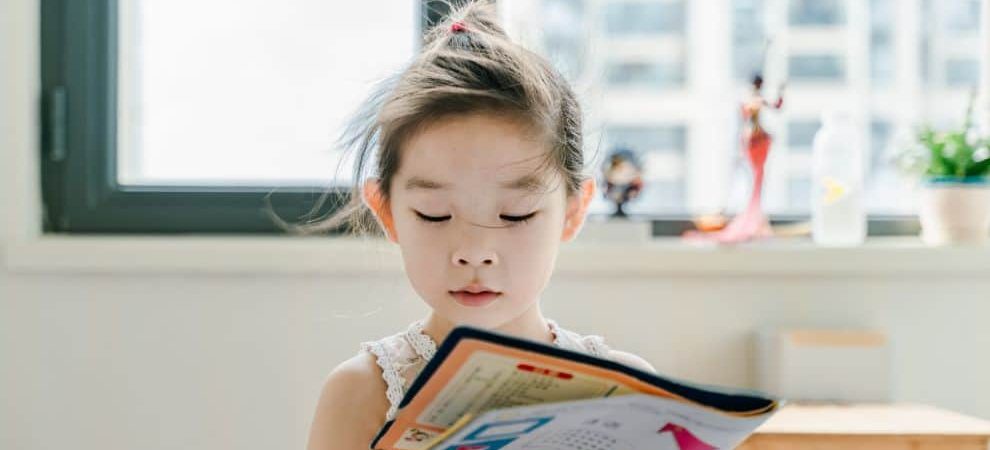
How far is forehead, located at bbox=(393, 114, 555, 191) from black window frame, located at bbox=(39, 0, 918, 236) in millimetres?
985

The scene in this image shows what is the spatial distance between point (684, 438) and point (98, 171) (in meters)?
1.43

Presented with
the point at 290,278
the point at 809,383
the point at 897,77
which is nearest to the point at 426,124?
the point at 290,278

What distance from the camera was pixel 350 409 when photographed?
1036 mm

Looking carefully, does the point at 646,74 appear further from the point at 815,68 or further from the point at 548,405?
the point at 548,405

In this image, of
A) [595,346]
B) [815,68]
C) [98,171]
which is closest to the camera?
[595,346]

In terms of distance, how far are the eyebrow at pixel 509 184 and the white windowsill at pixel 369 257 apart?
0.86 meters

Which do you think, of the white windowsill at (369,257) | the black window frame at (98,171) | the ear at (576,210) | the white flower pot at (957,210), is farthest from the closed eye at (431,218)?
the white flower pot at (957,210)

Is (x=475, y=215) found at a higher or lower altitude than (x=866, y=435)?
higher

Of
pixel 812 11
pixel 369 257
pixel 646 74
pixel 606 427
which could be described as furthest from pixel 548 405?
pixel 812 11

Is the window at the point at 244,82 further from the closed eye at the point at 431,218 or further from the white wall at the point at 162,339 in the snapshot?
the closed eye at the point at 431,218

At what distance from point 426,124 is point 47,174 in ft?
3.91

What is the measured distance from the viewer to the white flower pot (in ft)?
6.32

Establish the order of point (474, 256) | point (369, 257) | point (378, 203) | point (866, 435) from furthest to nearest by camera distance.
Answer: point (369, 257)
point (866, 435)
point (378, 203)
point (474, 256)

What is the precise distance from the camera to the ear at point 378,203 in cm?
104
